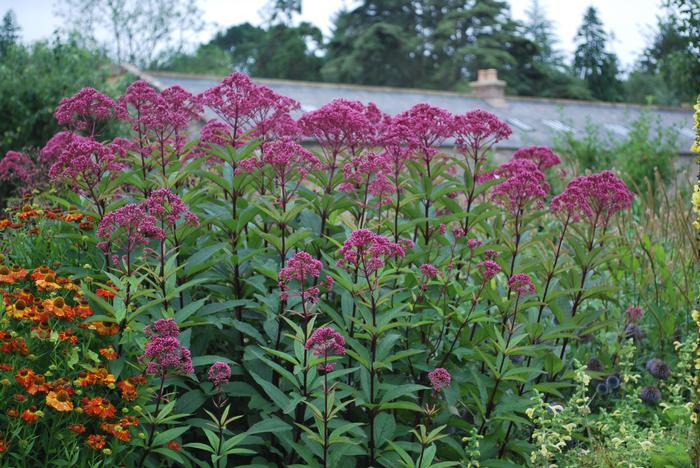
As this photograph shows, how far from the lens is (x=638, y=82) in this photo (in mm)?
48219

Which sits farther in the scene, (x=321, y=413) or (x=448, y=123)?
(x=448, y=123)

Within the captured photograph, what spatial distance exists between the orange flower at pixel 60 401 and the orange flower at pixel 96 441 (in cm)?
14

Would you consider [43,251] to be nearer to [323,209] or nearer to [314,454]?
[323,209]

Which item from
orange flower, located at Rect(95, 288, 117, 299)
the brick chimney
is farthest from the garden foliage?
the brick chimney

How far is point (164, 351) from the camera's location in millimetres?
2746

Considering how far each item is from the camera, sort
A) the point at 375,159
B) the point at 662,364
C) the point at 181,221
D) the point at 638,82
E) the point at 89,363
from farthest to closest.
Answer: the point at 638,82, the point at 662,364, the point at 181,221, the point at 375,159, the point at 89,363

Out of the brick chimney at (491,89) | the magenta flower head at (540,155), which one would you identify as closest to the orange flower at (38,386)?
the magenta flower head at (540,155)

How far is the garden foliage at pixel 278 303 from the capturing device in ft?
9.77

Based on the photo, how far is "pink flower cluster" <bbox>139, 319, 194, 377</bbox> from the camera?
8.94 feet

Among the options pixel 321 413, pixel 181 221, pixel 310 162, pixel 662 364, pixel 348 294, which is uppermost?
pixel 310 162

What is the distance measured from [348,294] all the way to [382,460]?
708 mm

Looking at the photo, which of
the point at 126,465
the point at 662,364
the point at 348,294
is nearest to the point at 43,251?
the point at 126,465

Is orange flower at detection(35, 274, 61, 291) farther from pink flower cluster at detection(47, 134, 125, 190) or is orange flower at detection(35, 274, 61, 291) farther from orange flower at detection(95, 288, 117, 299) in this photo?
pink flower cluster at detection(47, 134, 125, 190)

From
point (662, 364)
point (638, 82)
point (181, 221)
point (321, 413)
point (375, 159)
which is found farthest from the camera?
point (638, 82)
